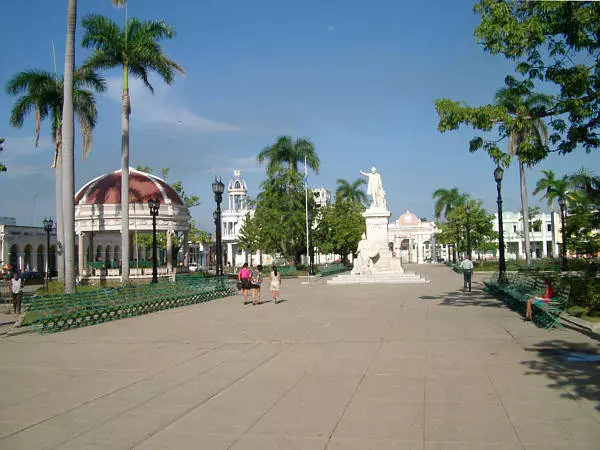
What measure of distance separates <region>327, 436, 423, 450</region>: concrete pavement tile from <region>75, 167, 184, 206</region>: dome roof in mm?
40081

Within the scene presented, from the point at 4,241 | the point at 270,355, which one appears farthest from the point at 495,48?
the point at 4,241

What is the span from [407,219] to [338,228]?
5570cm

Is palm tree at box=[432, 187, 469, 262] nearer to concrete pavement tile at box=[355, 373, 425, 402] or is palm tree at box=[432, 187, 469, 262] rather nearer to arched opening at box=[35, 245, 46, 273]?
arched opening at box=[35, 245, 46, 273]

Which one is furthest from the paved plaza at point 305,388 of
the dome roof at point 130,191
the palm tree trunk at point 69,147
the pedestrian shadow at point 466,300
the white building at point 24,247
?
the white building at point 24,247

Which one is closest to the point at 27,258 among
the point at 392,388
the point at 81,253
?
the point at 81,253

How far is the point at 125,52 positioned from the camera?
3027cm

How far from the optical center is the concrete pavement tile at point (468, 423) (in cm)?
558

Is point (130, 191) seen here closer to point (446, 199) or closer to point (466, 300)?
point (466, 300)

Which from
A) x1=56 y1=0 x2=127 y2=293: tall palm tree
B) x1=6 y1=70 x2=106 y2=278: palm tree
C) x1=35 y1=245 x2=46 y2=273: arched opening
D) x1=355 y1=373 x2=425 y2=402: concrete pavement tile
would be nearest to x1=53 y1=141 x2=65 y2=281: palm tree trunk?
x1=6 y1=70 x2=106 y2=278: palm tree

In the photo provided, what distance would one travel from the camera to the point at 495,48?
14406 mm

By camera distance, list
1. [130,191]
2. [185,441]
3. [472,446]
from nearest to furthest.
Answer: [472,446]
[185,441]
[130,191]

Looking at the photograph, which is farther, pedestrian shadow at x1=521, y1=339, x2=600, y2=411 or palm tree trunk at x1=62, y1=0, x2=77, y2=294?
palm tree trunk at x1=62, y1=0, x2=77, y2=294

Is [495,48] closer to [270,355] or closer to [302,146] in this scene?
[270,355]

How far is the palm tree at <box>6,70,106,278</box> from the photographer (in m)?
31.8
